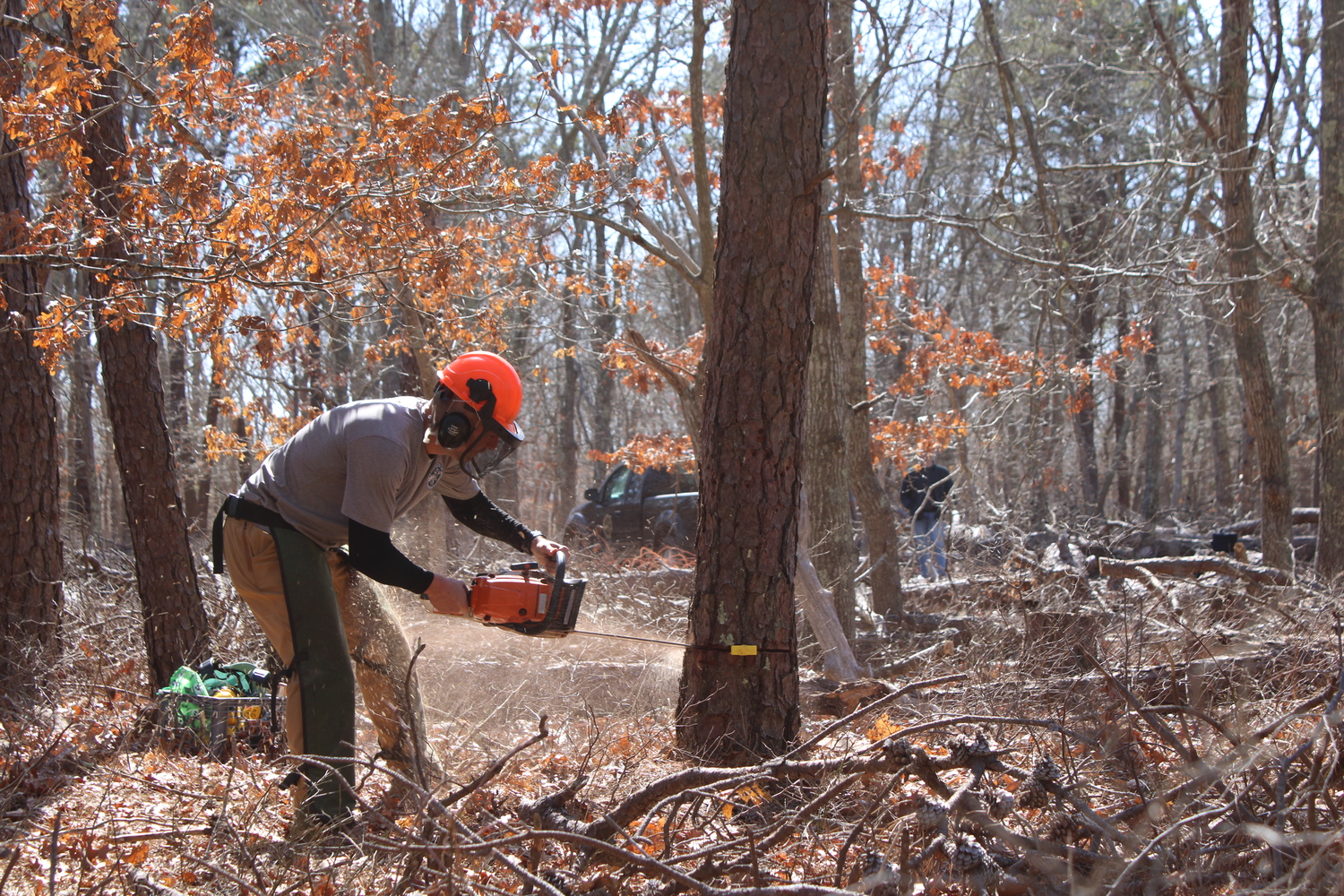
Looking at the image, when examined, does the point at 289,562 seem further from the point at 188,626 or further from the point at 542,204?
the point at 542,204

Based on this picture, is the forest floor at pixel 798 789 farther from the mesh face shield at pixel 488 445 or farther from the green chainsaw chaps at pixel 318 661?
the mesh face shield at pixel 488 445

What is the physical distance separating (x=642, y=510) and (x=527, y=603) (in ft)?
30.8

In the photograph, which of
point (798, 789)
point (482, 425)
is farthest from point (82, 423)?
point (798, 789)

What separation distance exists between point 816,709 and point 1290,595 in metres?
4.01

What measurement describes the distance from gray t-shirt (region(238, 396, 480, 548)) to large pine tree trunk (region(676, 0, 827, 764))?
119cm

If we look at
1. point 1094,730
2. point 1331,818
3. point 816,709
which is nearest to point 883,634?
point 816,709

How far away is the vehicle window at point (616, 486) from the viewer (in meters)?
13.2

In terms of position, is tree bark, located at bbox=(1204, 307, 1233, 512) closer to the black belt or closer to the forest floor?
the forest floor

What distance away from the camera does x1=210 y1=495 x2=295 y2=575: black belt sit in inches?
137

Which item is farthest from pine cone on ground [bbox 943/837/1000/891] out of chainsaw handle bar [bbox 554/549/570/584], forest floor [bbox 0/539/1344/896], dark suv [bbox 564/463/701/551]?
dark suv [bbox 564/463/701/551]

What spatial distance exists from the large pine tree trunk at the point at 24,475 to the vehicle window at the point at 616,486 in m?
8.44

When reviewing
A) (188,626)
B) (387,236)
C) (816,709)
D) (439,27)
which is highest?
(439,27)

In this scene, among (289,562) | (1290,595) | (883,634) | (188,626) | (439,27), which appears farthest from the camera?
(439,27)

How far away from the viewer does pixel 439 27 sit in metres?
16.9
